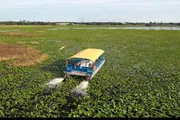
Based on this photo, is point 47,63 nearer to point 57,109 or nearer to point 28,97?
point 28,97

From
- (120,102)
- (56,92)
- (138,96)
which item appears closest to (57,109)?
(56,92)

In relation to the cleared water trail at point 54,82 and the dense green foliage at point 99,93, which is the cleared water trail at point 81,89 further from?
the cleared water trail at point 54,82

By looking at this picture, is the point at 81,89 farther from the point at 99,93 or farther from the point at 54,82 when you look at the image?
the point at 54,82

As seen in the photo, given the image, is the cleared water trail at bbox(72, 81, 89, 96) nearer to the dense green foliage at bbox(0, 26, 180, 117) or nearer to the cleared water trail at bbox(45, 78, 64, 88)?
the dense green foliage at bbox(0, 26, 180, 117)

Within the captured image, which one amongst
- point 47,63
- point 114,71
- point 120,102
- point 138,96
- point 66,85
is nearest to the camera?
point 120,102

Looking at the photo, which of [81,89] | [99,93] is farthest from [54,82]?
[99,93]

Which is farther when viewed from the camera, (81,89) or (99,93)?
(81,89)

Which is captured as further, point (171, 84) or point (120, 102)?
point (171, 84)

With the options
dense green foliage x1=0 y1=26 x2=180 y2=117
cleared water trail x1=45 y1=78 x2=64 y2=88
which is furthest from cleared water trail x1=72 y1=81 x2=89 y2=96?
cleared water trail x1=45 y1=78 x2=64 y2=88
